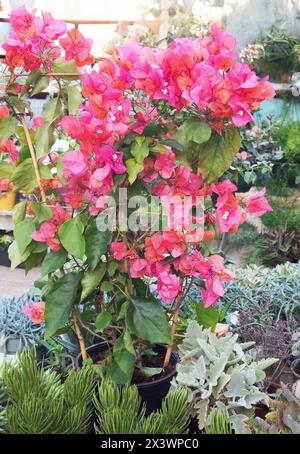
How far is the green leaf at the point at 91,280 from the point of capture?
48.2 inches

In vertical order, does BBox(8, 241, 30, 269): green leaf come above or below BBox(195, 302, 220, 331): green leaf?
above

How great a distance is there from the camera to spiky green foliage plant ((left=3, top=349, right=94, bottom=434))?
38.9 inches

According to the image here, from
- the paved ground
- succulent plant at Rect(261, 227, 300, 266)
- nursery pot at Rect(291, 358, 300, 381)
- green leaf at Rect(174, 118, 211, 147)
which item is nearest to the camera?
green leaf at Rect(174, 118, 211, 147)

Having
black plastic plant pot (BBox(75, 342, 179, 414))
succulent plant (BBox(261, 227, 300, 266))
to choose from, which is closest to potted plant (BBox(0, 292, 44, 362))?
black plastic plant pot (BBox(75, 342, 179, 414))

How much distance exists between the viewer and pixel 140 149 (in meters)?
1.12

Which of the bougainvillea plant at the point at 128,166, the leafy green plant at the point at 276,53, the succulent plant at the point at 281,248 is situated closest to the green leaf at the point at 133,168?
the bougainvillea plant at the point at 128,166

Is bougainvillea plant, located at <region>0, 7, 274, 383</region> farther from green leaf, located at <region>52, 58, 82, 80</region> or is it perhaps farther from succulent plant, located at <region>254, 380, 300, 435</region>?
succulent plant, located at <region>254, 380, 300, 435</region>

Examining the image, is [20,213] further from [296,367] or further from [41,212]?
[296,367]

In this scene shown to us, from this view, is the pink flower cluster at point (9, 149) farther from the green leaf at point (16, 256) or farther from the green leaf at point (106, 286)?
the green leaf at point (106, 286)

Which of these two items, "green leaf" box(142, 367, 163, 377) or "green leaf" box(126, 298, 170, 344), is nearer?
"green leaf" box(126, 298, 170, 344)

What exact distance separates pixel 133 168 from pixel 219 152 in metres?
0.16

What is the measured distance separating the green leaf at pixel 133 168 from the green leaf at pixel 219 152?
123 millimetres

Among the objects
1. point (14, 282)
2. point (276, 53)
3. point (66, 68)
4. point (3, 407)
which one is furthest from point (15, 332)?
point (276, 53)

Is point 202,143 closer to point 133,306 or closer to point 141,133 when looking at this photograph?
point 141,133
